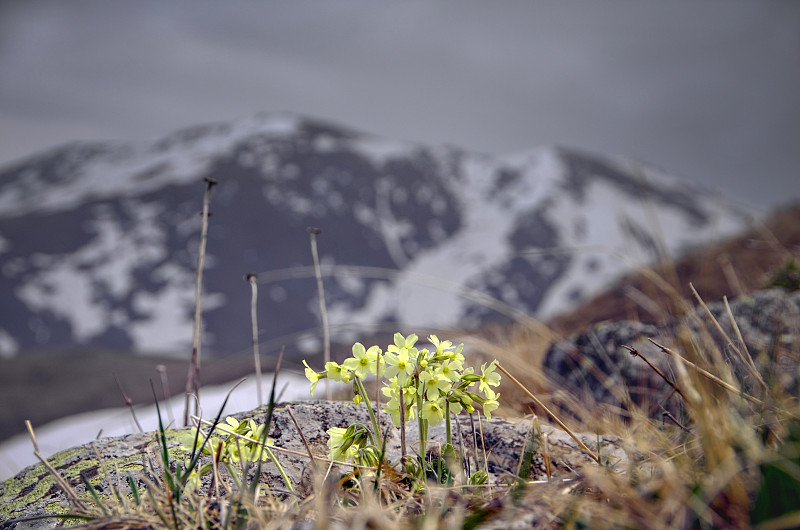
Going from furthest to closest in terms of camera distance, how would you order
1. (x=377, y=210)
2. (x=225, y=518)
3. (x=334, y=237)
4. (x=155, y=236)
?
(x=377, y=210)
(x=334, y=237)
(x=155, y=236)
(x=225, y=518)

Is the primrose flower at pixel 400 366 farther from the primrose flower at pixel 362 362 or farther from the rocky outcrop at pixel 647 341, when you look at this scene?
the rocky outcrop at pixel 647 341

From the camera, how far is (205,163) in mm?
76750

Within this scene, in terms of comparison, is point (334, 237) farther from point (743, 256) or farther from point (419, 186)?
point (743, 256)

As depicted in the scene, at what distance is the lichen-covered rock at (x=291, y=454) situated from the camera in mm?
1657

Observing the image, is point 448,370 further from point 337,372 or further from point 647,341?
point 647,341

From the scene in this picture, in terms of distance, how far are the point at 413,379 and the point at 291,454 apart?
0.80 meters

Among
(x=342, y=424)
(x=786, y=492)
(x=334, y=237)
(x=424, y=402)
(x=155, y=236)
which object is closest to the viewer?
(x=786, y=492)

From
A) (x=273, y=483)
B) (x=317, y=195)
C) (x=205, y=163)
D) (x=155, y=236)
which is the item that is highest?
(x=205, y=163)

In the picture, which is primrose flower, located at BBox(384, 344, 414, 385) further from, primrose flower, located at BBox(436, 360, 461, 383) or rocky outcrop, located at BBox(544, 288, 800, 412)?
rocky outcrop, located at BBox(544, 288, 800, 412)

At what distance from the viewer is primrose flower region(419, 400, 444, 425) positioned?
4.29 ft

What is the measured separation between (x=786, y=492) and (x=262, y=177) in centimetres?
7995

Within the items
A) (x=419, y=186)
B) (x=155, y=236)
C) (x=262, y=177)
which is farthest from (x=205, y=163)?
(x=419, y=186)

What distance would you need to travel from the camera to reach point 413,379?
1.30m

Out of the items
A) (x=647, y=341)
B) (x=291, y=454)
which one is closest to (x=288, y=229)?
(x=647, y=341)
